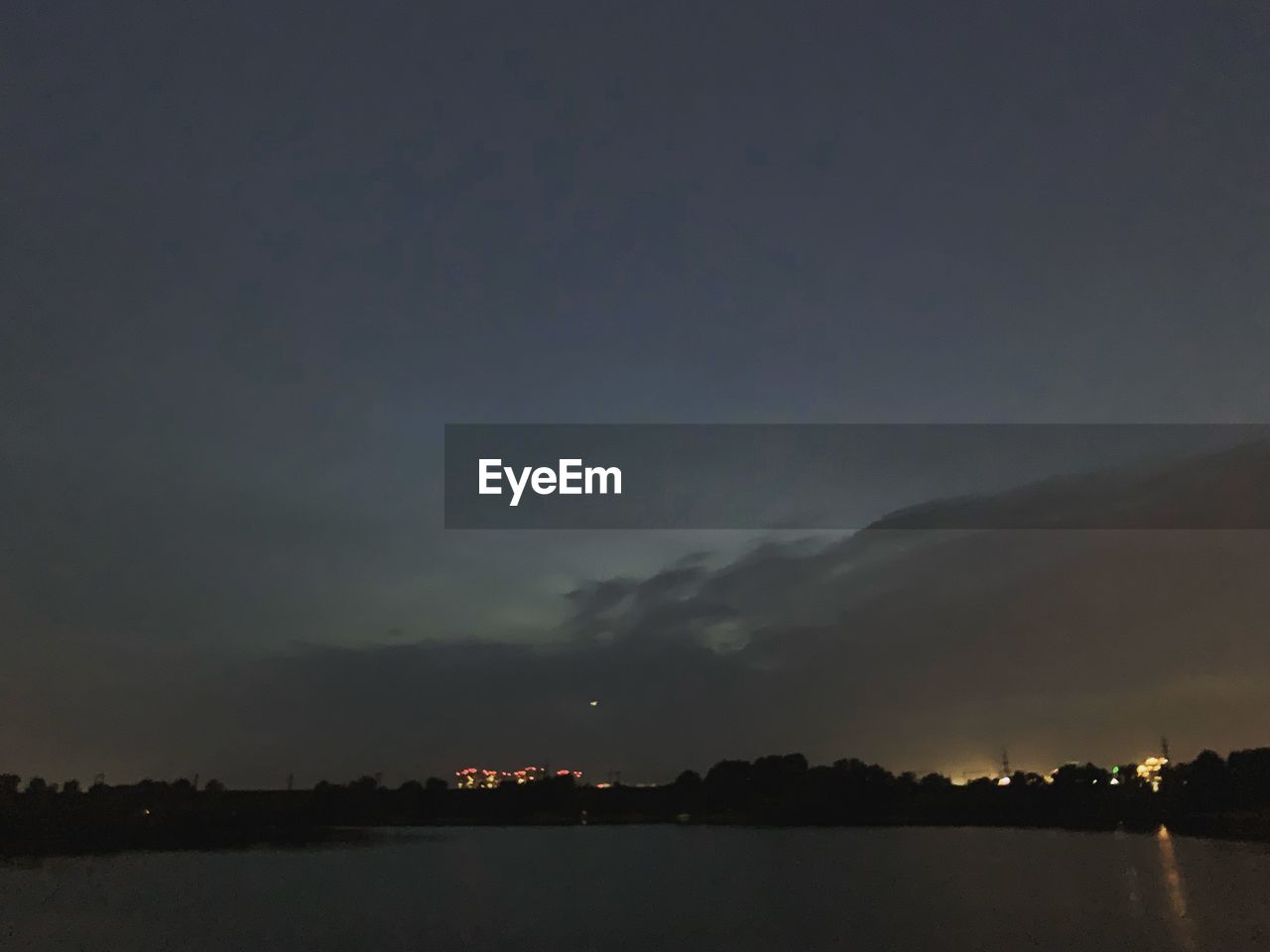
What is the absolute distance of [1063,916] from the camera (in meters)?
47.2

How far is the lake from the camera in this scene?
42469 millimetres

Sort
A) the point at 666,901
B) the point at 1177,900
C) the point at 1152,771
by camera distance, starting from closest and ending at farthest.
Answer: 1. the point at 1177,900
2. the point at 666,901
3. the point at 1152,771

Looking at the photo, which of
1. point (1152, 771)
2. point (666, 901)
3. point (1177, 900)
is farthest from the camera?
point (1152, 771)

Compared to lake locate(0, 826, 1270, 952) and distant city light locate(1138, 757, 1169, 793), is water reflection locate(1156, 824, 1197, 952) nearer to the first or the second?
lake locate(0, 826, 1270, 952)

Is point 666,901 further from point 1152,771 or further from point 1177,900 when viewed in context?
point 1152,771

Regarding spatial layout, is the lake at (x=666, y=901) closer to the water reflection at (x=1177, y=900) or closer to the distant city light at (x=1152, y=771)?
the water reflection at (x=1177, y=900)

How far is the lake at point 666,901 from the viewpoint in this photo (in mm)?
42469

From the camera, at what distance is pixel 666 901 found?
5578 centimetres

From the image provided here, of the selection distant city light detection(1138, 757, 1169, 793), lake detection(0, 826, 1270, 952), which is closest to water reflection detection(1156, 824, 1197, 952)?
lake detection(0, 826, 1270, 952)

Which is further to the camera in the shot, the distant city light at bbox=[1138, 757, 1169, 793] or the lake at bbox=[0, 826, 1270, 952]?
the distant city light at bbox=[1138, 757, 1169, 793]

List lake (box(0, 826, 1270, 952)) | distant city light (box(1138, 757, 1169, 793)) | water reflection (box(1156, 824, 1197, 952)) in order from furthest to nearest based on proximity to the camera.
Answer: distant city light (box(1138, 757, 1169, 793)), lake (box(0, 826, 1270, 952)), water reflection (box(1156, 824, 1197, 952))

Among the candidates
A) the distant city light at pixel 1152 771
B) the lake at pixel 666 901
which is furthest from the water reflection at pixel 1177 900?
the distant city light at pixel 1152 771

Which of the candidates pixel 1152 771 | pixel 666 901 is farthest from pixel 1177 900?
pixel 1152 771

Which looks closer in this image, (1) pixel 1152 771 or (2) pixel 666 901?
(2) pixel 666 901
